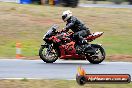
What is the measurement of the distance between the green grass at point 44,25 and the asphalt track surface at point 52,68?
275 centimetres

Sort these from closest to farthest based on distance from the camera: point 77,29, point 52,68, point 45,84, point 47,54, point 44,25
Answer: point 45,84, point 52,68, point 47,54, point 77,29, point 44,25

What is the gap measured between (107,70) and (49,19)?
43.9 feet

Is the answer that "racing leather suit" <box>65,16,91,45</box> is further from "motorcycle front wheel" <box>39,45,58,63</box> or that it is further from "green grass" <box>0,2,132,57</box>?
"green grass" <box>0,2,132,57</box>

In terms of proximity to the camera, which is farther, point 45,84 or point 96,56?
point 96,56

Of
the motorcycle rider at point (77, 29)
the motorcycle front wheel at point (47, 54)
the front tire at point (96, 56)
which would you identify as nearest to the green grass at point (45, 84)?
the motorcycle front wheel at point (47, 54)

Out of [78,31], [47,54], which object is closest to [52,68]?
[47,54]

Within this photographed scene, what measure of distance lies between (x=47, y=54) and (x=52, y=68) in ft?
4.43

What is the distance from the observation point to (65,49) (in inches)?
704

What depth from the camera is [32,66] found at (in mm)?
16828

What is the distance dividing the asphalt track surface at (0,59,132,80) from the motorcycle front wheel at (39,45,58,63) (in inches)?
7.3

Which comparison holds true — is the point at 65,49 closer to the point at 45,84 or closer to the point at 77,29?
the point at 77,29

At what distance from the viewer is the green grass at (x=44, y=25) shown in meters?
22.8

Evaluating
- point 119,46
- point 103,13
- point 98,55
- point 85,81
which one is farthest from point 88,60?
point 103,13

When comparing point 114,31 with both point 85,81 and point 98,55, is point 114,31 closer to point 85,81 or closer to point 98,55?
point 98,55
